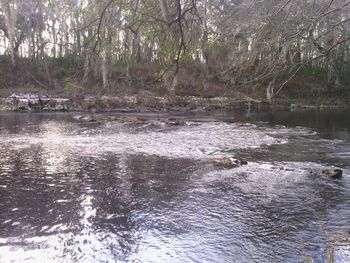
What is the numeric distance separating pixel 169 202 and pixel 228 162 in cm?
446

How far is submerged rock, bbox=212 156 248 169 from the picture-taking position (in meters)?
13.0

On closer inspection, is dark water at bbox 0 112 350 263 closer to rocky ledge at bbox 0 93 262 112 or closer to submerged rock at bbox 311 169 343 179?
submerged rock at bbox 311 169 343 179

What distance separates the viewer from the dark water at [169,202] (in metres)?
6.84

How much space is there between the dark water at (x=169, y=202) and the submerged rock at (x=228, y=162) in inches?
12.3

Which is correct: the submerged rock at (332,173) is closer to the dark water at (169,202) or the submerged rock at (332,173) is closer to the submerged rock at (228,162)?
the dark water at (169,202)

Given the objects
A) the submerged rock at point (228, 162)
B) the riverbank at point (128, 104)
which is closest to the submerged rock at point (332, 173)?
the submerged rock at point (228, 162)

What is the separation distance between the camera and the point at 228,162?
1329 cm

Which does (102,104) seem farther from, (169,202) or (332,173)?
(169,202)

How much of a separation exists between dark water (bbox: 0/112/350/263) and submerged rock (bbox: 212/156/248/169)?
1.03ft

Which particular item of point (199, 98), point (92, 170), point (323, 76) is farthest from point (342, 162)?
point (323, 76)

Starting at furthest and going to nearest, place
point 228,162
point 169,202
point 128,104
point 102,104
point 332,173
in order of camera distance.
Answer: point 128,104, point 102,104, point 228,162, point 332,173, point 169,202

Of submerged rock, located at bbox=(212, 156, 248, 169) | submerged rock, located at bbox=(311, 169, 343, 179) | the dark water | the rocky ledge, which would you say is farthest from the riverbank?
submerged rock, located at bbox=(311, 169, 343, 179)

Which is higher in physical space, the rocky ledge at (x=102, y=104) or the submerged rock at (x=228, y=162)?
the rocky ledge at (x=102, y=104)

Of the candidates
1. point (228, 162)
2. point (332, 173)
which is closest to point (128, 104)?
point (228, 162)
